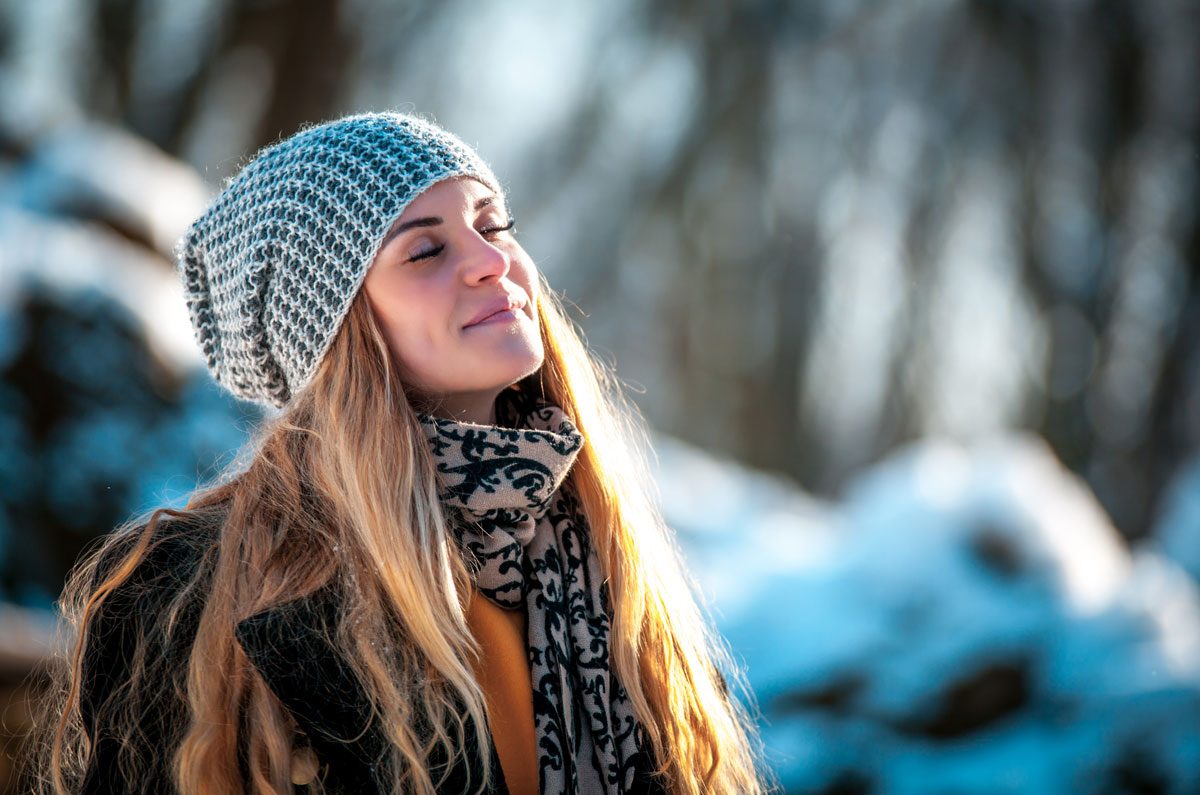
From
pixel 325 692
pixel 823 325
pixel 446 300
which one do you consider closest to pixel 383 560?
pixel 325 692

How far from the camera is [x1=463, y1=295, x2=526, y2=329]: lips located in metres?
2.30

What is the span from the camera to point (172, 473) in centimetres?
454

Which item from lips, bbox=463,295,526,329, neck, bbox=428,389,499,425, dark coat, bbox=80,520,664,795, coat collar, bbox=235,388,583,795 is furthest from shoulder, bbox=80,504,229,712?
lips, bbox=463,295,526,329

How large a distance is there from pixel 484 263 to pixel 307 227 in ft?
1.13

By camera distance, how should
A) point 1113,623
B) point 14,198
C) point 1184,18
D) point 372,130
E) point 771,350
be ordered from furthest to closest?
point 771,350, point 1184,18, point 14,198, point 1113,623, point 372,130

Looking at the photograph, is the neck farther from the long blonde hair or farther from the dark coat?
the dark coat

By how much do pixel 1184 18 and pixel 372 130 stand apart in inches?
406

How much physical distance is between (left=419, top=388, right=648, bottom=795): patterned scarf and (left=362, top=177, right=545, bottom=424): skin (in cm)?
11

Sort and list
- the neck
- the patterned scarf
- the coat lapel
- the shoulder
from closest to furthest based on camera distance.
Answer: the coat lapel < the shoulder < the patterned scarf < the neck

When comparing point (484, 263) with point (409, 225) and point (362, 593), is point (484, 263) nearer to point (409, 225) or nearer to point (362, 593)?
point (409, 225)

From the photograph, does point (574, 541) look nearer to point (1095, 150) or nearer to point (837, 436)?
point (1095, 150)

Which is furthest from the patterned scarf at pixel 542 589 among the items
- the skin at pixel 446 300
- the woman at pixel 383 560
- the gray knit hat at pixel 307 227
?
the gray knit hat at pixel 307 227

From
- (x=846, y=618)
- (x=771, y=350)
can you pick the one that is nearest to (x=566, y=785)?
(x=846, y=618)

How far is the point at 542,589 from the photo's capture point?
2.37 m
